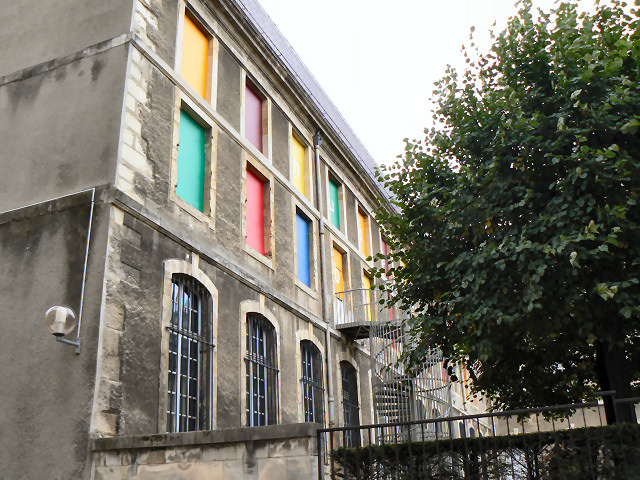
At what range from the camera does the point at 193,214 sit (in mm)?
11359

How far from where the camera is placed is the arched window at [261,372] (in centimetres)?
1210

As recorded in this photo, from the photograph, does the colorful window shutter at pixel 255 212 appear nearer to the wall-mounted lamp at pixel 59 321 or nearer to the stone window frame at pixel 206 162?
the stone window frame at pixel 206 162

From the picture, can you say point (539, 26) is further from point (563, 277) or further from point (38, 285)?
point (38, 285)

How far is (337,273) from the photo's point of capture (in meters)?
17.9

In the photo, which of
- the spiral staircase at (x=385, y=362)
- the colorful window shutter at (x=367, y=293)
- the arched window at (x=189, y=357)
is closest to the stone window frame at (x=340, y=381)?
the spiral staircase at (x=385, y=362)

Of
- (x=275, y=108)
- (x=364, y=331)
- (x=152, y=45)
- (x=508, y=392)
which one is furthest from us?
(x=364, y=331)

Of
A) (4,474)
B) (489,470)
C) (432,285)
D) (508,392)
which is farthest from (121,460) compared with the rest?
(508,392)

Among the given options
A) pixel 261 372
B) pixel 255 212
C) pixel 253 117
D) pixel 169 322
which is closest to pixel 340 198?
pixel 253 117

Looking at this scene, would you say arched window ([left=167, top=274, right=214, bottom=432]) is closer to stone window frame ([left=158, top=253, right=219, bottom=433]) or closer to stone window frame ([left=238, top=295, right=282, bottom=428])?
stone window frame ([left=158, top=253, right=219, bottom=433])

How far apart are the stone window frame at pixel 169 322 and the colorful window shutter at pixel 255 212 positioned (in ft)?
7.41

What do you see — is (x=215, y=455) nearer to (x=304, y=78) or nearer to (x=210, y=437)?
(x=210, y=437)

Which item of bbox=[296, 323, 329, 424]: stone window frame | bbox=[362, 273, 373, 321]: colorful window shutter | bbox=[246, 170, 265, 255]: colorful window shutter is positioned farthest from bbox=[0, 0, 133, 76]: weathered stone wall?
bbox=[362, 273, 373, 321]: colorful window shutter

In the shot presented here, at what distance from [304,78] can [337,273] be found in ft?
16.1

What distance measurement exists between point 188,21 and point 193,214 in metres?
3.77
